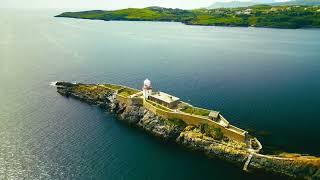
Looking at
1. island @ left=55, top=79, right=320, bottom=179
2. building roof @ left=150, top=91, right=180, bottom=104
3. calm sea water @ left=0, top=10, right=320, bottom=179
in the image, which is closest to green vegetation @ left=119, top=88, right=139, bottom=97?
island @ left=55, top=79, right=320, bottom=179

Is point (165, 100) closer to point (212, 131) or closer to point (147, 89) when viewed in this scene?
point (147, 89)

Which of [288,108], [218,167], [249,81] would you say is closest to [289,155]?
[218,167]

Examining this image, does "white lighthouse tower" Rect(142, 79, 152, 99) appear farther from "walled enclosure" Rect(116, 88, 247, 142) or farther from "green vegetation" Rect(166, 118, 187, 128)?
"green vegetation" Rect(166, 118, 187, 128)

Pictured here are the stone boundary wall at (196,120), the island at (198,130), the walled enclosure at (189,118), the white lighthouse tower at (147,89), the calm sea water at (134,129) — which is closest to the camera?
the island at (198,130)

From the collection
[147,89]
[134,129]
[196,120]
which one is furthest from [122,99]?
[196,120]

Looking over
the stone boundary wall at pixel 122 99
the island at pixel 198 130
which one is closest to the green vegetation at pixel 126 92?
the island at pixel 198 130

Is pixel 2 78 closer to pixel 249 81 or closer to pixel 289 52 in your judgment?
pixel 249 81

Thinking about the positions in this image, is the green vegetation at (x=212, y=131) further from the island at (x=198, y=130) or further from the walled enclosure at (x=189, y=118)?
the walled enclosure at (x=189, y=118)
